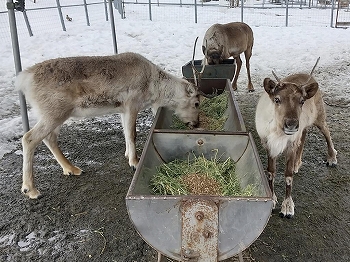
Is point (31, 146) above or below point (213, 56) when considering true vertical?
below

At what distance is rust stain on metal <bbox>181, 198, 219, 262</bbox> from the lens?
7.41ft

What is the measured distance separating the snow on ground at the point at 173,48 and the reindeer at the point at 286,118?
12.3ft

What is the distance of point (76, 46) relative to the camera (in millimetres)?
10828

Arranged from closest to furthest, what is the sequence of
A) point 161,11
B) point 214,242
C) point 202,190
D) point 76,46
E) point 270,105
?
point 214,242
point 202,190
point 270,105
point 76,46
point 161,11

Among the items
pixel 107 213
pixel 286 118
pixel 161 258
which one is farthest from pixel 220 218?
pixel 107 213

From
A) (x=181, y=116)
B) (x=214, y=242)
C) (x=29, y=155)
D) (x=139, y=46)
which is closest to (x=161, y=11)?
(x=139, y=46)

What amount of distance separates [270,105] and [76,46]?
28.3 feet

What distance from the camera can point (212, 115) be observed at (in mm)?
5363

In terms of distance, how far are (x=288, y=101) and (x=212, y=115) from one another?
7.18 feet

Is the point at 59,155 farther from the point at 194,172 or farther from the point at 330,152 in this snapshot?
the point at 330,152

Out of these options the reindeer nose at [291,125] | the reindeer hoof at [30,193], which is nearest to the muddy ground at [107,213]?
the reindeer hoof at [30,193]

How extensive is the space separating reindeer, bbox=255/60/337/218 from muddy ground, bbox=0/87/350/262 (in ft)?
1.30

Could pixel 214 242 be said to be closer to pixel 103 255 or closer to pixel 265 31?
pixel 103 255

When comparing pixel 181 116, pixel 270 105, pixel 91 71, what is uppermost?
pixel 91 71
